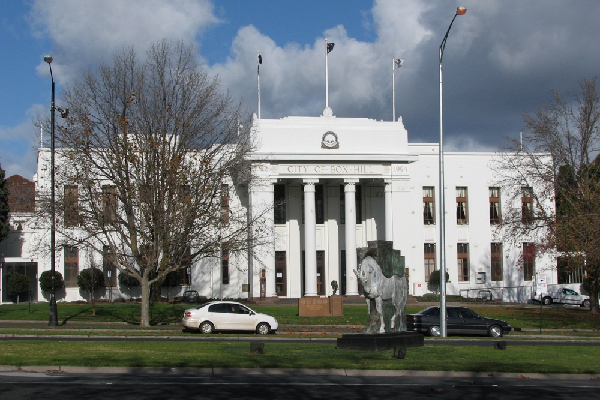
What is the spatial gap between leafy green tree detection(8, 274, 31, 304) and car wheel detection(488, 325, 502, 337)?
107 feet

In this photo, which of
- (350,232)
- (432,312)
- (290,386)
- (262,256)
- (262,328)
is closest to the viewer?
(290,386)

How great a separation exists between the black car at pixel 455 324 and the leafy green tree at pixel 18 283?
96.9 feet

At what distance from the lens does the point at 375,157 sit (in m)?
53.5

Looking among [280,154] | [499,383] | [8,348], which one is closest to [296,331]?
[8,348]

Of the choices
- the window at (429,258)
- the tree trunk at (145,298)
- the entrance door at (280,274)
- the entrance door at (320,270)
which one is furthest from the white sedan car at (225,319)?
the window at (429,258)

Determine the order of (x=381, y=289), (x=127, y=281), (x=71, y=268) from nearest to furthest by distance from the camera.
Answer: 1. (x=381, y=289)
2. (x=127, y=281)
3. (x=71, y=268)

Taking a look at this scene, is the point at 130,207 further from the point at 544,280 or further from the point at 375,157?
the point at 375,157

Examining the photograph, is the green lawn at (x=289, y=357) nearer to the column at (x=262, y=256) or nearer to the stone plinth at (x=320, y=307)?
the stone plinth at (x=320, y=307)

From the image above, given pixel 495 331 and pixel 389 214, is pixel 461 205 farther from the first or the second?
pixel 495 331

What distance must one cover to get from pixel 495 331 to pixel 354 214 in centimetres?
2364

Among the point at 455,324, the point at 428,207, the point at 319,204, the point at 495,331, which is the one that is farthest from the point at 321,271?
the point at 495,331

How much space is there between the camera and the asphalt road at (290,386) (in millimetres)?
12133

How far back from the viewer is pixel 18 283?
48.4m

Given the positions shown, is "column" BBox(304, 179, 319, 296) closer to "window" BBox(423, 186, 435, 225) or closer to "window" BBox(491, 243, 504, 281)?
→ "window" BBox(423, 186, 435, 225)
